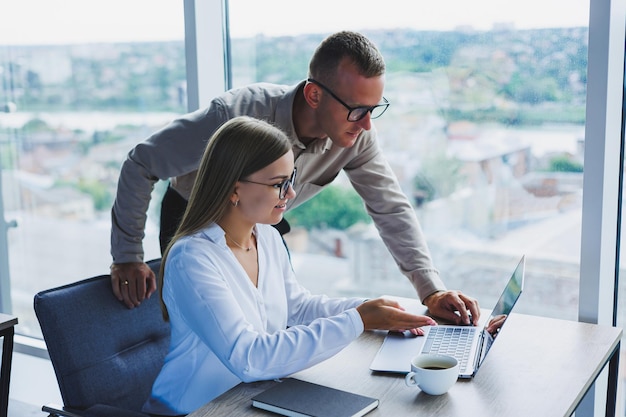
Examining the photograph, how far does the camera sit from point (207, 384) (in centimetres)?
163

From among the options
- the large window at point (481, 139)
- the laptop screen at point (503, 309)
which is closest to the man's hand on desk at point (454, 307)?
the laptop screen at point (503, 309)

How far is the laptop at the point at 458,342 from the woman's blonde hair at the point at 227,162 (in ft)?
1.66

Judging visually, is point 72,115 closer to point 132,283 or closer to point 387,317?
point 132,283

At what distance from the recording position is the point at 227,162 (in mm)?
1674

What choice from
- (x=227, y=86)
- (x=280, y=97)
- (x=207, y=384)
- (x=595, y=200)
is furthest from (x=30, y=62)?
(x=595, y=200)

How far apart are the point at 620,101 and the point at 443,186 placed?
63cm

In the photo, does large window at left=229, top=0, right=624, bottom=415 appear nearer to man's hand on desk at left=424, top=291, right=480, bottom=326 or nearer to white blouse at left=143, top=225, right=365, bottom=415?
man's hand on desk at left=424, top=291, right=480, bottom=326

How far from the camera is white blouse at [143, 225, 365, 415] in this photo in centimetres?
151

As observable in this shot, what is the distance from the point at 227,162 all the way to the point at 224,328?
388 mm

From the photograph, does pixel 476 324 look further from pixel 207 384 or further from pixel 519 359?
pixel 207 384

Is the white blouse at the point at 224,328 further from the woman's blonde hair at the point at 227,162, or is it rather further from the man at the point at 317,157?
the man at the point at 317,157

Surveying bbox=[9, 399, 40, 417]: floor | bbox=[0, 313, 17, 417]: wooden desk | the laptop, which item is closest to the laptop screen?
the laptop

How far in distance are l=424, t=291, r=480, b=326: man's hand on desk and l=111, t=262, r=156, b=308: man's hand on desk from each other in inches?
29.9

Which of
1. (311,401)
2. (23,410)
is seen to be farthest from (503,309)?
(23,410)
